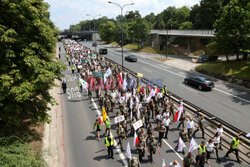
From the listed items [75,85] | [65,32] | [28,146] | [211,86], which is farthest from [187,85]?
[65,32]

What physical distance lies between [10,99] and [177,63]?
129 ft

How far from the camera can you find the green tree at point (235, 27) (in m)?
28.8

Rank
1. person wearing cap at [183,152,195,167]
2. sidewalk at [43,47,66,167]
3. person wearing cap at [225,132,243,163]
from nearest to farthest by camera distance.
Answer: person wearing cap at [183,152,195,167] < person wearing cap at [225,132,243,163] < sidewalk at [43,47,66,167]

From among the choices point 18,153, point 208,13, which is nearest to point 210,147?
point 18,153

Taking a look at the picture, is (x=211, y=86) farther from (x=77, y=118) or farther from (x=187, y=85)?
(x=77, y=118)

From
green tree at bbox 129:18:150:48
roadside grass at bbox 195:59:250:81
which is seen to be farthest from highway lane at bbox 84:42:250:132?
green tree at bbox 129:18:150:48

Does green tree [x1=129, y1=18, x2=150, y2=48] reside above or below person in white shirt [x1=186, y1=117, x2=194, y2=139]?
above

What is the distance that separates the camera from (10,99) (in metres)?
11.4

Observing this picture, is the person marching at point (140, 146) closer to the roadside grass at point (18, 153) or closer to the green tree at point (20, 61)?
the roadside grass at point (18, 153)

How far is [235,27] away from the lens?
97.7 feet

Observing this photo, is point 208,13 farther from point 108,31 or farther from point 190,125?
point 190,125

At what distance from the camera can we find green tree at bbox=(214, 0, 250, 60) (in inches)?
1133

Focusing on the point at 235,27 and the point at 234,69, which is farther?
the point at 234,69

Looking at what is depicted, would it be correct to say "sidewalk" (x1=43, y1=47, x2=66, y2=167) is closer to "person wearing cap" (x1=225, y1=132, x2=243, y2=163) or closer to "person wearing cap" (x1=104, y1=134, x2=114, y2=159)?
"person wearing cap" (x1=104, y1=134, x2=114, y2=159)
